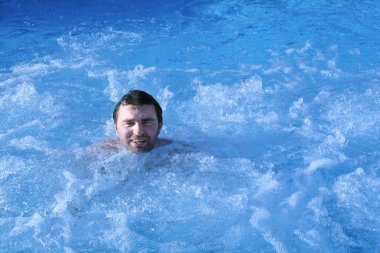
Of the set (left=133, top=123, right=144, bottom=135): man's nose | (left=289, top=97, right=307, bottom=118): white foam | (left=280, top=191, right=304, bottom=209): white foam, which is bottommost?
(left=289, top=97, right=307, bottom=118): white foam

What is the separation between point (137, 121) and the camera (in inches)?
140

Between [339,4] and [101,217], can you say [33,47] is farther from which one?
[339,4]

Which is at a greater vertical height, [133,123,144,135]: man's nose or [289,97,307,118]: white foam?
[133,123,144,135]: man's nose

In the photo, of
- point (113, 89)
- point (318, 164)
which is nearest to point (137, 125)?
point (318, 164)

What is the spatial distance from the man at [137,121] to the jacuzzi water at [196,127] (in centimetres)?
21

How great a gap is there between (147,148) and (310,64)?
3037 mm

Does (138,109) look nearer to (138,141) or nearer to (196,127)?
(138,141)

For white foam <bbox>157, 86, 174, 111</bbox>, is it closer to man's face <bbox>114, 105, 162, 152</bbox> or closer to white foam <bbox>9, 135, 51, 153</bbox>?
white foam <bbox>9, 135, 51, 153</bbox>

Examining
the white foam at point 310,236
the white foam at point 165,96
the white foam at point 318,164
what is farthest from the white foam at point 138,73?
the white foam at point 310,236

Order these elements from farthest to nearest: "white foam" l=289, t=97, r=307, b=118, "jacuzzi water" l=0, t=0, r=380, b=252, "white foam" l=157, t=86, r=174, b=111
Result: "white foam" l=157, t=86, r=174, b=111
"white foam" l=289, t=97, r=307, b=118
"jacuzzi water" l=0, t=0, r=380, b=252

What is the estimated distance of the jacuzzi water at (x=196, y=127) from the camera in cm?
325

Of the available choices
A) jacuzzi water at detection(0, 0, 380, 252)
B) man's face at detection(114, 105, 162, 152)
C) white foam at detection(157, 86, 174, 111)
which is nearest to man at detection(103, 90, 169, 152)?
man's face at detection(114, 105, 162, 152)

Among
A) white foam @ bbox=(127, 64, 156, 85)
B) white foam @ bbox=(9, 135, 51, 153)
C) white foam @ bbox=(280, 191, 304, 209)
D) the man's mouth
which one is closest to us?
white foam @ bbox=(280, 191, 304, 209)

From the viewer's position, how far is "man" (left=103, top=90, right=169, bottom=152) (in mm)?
3566
